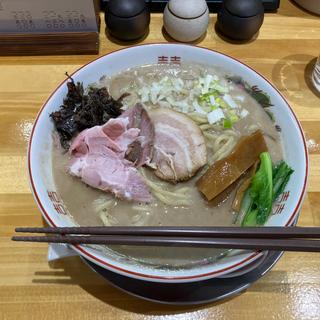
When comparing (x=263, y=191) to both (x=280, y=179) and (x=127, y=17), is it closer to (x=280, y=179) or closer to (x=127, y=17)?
(x=280, y=179)

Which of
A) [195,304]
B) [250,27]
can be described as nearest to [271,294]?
[195,304]

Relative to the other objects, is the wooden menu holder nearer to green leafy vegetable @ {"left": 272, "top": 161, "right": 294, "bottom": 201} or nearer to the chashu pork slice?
the chashu pork slice

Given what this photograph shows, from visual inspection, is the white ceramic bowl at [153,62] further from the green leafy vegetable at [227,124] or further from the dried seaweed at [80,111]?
the green leafy vegetable at [227,124]

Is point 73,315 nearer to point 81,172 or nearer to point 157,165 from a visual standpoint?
point 81,172

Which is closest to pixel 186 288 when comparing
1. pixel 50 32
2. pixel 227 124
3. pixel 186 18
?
pixel 227 124

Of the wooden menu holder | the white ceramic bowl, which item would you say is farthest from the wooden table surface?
the white ceramic bowl

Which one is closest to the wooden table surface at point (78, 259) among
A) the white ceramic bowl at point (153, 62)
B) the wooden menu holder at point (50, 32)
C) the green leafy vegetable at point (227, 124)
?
the wooden menu holder at point (50, 32)
